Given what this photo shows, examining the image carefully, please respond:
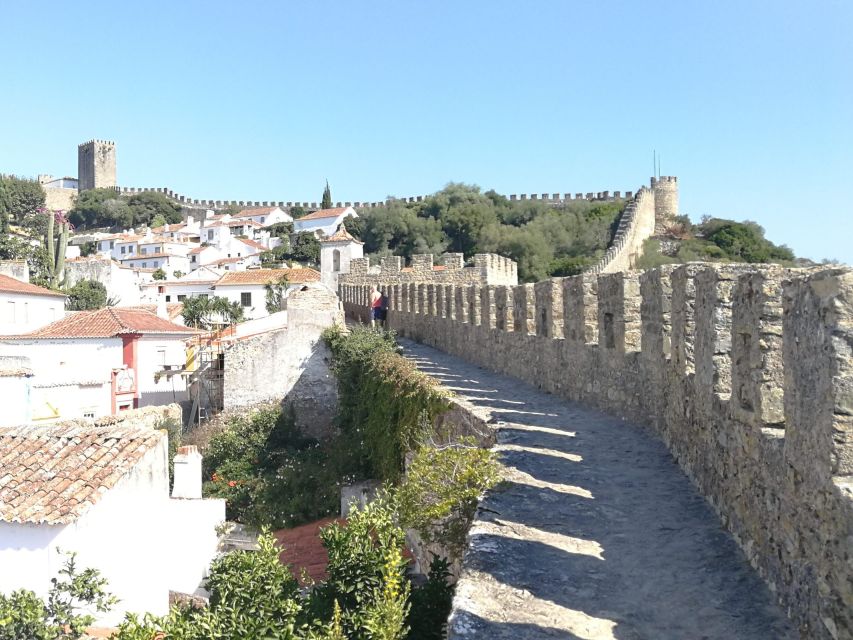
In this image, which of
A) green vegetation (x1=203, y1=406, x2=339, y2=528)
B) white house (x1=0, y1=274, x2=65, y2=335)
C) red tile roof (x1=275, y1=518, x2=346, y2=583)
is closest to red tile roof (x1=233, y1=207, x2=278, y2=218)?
white house (x1=0, y1=274, x2=65, y2=335)

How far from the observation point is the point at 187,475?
48.6ft

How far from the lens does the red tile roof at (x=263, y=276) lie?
43.2 metres

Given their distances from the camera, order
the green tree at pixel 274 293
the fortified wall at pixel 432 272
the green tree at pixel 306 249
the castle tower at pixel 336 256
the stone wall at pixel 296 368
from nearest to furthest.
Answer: the stone wall at pixel 296 368, the fortified wall at pixel 432 272, the castle tower at pixel 336 256, the green tree at pixel 274 293, the green tree at pixel 306 249

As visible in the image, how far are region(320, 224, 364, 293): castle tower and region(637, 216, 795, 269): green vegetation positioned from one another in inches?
702

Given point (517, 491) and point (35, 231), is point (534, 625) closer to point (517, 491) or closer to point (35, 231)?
point (517, 491)

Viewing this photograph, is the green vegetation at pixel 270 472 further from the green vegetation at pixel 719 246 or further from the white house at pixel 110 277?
the white house at pixel 110 277

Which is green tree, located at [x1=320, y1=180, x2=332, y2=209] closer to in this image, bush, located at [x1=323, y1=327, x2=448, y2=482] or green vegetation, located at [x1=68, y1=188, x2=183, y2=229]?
green vegetation, located at [x1=68, y1=188, x2=183, y2=229]

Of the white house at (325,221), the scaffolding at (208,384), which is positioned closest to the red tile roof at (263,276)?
the scaffolding at (208,384)

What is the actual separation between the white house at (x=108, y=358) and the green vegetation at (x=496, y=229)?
2295cm

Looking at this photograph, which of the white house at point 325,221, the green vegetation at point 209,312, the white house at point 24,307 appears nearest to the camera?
the white house at point 24,307

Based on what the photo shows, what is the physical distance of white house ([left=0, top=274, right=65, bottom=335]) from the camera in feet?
98.2

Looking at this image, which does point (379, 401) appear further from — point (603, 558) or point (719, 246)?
point (719, 246)

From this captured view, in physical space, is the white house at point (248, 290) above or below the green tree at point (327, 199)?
below

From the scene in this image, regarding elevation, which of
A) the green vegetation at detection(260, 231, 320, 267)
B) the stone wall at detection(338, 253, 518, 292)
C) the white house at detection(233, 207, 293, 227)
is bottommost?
the stone wall at detection(338, 253, 518, 292)
